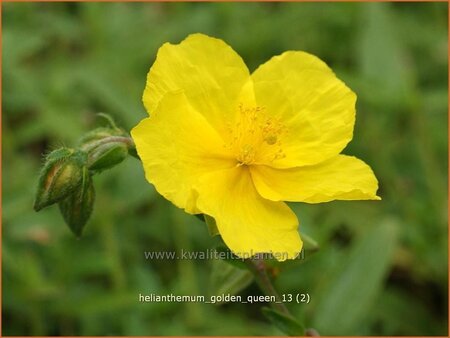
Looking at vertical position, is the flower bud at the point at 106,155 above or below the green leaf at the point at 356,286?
above

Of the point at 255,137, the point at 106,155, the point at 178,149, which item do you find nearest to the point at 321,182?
the point at 255,137

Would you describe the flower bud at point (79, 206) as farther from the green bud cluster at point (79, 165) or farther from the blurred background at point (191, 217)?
the blurred background at point (191, 217)

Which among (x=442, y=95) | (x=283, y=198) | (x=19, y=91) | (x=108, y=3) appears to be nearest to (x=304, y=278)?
(x=442, y=95)

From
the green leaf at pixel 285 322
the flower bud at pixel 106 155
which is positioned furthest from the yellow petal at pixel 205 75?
the green leaf at pixel 285 322

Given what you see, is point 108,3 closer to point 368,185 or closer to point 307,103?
point 307,103

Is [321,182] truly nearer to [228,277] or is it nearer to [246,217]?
[246,217]
